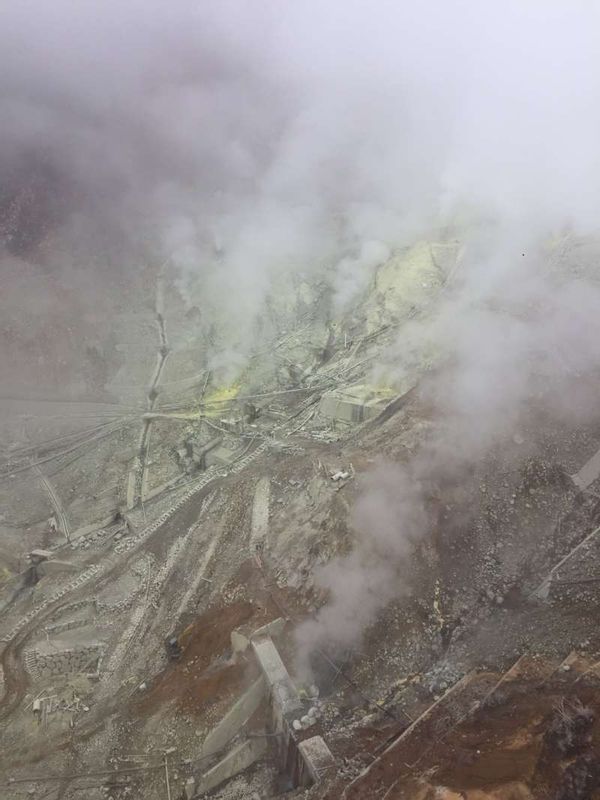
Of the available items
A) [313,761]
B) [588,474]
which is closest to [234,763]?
[313,761]

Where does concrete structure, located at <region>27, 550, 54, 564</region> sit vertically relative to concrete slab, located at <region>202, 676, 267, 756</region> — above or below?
above

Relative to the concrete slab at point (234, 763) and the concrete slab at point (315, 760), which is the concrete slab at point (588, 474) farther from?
the concrete slab at point (234, 763)

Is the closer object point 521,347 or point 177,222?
point 521,347

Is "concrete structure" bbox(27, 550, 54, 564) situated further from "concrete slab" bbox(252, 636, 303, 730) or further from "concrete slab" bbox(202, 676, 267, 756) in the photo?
"concrete slab" bbox(202, 676, 267, 756)

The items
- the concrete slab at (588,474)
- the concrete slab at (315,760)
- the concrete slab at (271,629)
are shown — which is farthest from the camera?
the concrete slab at (588,474)

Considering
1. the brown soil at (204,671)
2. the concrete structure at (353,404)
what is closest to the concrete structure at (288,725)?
the brown soil at (204,671)

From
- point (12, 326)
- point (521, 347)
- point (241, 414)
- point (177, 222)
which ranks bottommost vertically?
point (521, 347)

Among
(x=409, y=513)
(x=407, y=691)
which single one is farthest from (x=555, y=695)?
(x=409, y=513)

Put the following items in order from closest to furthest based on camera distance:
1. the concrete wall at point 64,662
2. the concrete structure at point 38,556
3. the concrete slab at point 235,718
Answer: the concrete slab at point 235,718, the concrete wall at point 64,662, the concrete structure at point 38,556

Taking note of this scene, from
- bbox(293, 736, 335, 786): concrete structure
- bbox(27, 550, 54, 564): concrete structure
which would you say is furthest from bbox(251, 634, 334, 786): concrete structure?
bbox(27, 550, 54, 564): concrete structure

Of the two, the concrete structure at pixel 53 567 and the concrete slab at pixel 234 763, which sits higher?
the concrete structure at pixel 53 567

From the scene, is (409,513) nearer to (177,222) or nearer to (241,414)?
(241,414)
